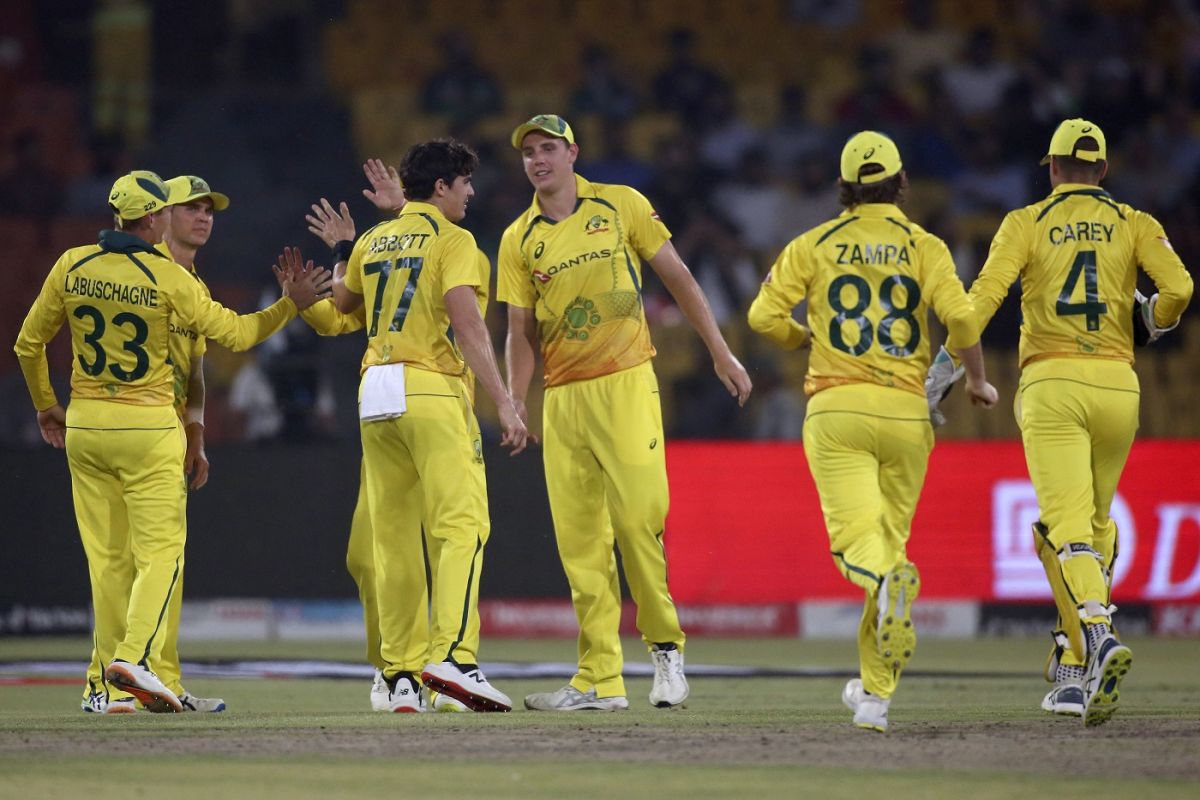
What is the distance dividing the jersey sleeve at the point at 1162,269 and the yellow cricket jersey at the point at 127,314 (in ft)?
13.4

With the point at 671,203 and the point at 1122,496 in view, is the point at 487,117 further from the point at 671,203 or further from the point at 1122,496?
the point at 1122,496

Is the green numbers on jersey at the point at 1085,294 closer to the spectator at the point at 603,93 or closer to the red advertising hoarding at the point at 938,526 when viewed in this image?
the red advertising hoarding at the point at 938,526

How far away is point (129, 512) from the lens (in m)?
8.51

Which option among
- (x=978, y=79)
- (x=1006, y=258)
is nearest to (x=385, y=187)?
(x=1006, y=258)

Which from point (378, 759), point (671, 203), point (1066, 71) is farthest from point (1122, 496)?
point (378, 759)

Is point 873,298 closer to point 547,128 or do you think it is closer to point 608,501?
→ point 608,501

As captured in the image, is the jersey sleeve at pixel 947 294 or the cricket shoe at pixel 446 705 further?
the cricket shoe at pixel 446 705

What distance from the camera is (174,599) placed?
8.51m

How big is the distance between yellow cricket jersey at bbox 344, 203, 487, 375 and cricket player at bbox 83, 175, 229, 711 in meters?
0.89

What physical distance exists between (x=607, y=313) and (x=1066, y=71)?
12.8m

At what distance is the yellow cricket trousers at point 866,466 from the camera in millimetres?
7324

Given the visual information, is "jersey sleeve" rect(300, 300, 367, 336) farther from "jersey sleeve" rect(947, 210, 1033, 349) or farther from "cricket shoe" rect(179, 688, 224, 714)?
"jersey sleeve" rect(947, 210, 1033, 349)

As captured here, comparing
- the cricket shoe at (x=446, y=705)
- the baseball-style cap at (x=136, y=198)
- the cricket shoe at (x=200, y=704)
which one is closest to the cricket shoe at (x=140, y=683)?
the cricket shoe at (x=200, y=704)

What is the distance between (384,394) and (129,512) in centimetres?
140
